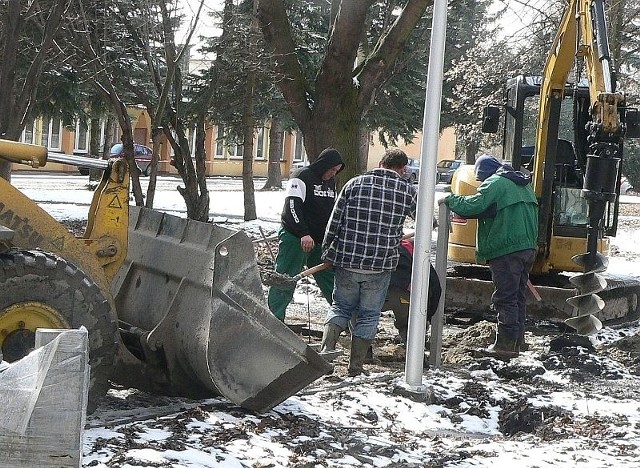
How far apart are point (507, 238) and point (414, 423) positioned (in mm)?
2658

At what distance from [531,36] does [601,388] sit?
45.8 ft

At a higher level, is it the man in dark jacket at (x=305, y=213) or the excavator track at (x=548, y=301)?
the man in dark jacket at (x=305, y=213)

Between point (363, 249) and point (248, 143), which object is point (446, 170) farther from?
point (363, 249)

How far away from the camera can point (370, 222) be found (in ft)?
24.5

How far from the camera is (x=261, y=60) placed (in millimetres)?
17516

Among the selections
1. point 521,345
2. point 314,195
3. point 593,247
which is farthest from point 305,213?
point 593,247

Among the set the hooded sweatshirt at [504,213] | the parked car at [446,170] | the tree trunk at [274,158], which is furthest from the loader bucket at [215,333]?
the parked car at [446,170]

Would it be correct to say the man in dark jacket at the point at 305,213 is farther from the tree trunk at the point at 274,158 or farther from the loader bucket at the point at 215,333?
the tree trunk at the point at 274,158

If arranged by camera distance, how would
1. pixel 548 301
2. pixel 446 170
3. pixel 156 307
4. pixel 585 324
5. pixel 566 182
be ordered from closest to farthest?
pixel 156 307 → pixel 585 324 → pixel 548 301 → pixel 566 182 → pixel 446 170

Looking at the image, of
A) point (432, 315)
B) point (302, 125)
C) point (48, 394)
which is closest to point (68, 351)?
point (48, 394)

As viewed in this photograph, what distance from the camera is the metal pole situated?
22.1 ft

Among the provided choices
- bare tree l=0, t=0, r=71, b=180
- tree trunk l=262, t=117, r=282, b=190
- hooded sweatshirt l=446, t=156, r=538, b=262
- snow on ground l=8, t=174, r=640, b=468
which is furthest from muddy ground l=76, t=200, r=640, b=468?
tree trunk l=262, t=117, r=282, b=190

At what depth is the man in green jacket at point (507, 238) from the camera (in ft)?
28.0

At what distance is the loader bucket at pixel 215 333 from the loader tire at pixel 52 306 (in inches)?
18.8
